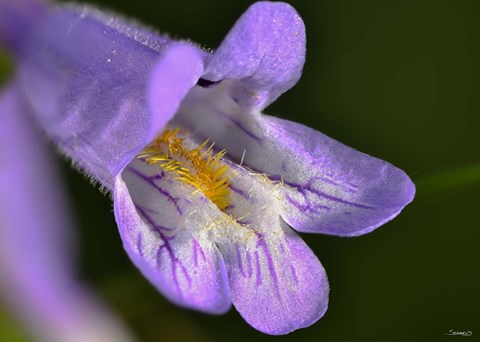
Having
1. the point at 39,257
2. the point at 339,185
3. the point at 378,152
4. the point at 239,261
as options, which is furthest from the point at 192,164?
the point at 378,152

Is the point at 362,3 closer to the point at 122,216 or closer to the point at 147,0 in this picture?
the point at 147,0

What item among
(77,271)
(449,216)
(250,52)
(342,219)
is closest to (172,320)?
(77,271)

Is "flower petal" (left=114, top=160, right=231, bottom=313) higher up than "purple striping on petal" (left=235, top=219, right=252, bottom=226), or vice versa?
"purple striping on petal" (left=235, top=219, right=252, bottom=226)

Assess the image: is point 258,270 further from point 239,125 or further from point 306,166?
point 239,125

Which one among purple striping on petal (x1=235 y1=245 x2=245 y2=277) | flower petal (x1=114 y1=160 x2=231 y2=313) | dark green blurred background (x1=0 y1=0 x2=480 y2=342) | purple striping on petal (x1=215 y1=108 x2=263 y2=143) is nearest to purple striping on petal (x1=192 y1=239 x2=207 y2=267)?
flower petal (x1=114 y1=160 x2=231 y2=313)

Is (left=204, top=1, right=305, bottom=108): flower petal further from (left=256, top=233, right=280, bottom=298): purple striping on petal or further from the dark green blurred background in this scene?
the dark green blurred background

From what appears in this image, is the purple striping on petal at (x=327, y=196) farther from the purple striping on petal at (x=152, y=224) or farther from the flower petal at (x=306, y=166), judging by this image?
the purple striping on petal at (x=152, y=224)

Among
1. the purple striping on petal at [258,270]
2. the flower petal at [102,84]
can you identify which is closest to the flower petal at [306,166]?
the purple striping on petal at [258,270]

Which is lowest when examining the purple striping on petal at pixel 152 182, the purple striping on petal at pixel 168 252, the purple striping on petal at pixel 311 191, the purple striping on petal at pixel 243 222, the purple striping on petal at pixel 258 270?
the purple striping on petal at pixel 168 252
